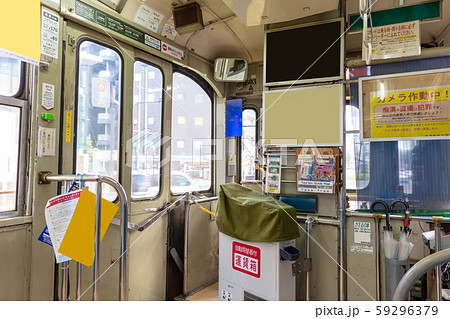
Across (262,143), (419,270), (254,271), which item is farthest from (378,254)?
(419,270)

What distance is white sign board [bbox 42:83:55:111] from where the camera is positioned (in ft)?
6.42

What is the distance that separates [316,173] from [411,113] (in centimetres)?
92

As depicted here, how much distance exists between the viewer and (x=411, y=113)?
238 cm

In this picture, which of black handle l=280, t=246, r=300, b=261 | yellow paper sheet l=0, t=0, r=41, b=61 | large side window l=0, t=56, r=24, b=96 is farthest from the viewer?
black handle l=280, t=246, r=300, b=261

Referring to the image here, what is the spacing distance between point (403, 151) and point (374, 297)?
1281mm

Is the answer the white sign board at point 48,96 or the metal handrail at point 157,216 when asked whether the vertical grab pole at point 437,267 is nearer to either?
the metal handrail at point 157,216

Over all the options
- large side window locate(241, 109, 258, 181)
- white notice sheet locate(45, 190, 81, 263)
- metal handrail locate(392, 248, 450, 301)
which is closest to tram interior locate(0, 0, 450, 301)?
white notice sheet locate(45, 190, 81, 263)

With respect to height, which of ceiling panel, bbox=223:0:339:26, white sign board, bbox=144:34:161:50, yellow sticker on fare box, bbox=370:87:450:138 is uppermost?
ceiling panel, bbox=223:0:339:26

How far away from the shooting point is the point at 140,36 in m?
2.69

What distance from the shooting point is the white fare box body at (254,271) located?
209 centimetres

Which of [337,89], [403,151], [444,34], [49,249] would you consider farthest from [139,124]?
[444,34]

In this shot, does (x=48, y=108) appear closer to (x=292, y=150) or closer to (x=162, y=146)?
(x=162, y=146)

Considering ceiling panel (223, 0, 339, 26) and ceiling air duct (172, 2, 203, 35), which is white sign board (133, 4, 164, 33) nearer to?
ceiling air duct (172, 2, 203, 35)

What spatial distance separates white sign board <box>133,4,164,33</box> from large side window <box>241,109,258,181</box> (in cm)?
184
